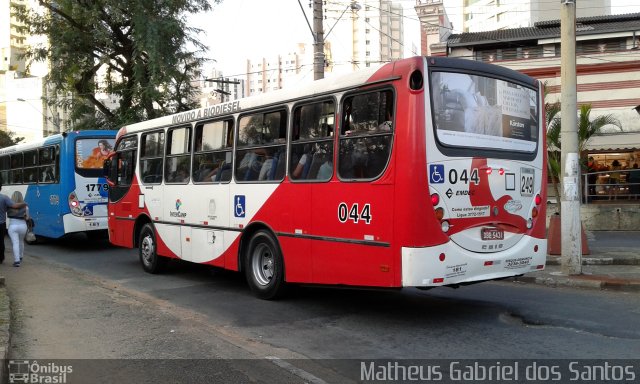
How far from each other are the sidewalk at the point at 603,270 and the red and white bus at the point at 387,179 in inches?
99.5

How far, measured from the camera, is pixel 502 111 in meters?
6.66

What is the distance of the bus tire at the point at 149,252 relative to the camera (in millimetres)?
10617

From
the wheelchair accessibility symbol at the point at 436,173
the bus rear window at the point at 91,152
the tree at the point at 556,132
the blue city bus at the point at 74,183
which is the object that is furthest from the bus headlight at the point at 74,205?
the tree at the point at 556,132

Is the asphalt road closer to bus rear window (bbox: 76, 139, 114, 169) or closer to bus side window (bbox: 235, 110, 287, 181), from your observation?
bus side window (bbox: 235, 110, 287, 181)

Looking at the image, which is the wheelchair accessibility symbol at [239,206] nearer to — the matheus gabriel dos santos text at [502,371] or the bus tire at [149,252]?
the bus tire at [149,252]

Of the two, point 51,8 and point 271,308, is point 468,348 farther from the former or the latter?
point 51,8

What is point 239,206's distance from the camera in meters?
8.29

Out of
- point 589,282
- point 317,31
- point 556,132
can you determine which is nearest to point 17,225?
point 317,31

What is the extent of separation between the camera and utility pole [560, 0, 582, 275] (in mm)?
9438

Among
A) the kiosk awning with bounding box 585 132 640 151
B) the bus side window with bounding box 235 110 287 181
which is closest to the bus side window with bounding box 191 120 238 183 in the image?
the bus side window with bounding box 235 110 287 181

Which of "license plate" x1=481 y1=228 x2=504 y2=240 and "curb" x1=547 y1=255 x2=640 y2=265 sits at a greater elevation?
"license plate" x1=481 y1=228 x2=504 y2=240

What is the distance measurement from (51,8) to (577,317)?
73.5ft

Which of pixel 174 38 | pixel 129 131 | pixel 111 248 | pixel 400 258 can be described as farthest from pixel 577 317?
pixel 174 38

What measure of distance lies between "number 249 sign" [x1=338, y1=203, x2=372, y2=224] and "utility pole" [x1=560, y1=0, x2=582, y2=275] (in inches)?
191
